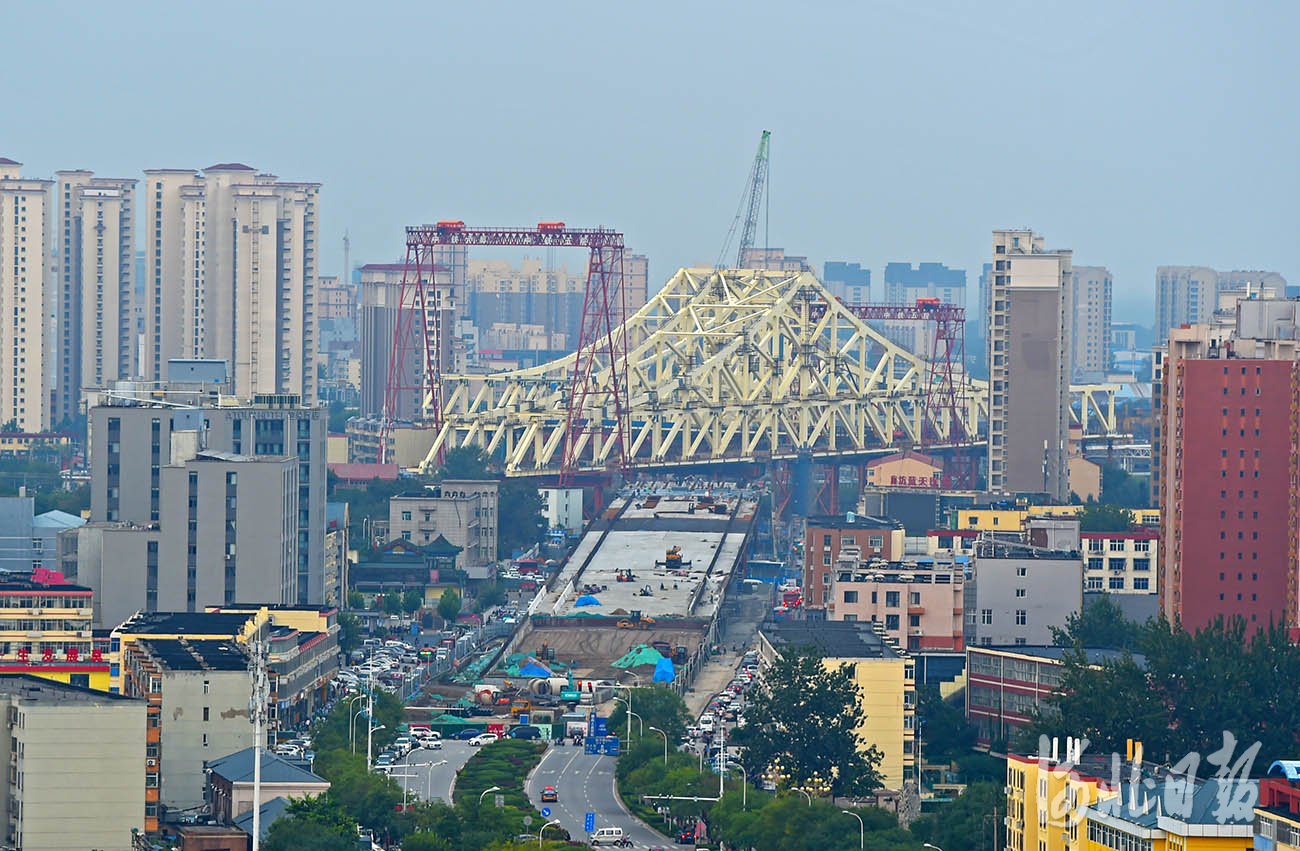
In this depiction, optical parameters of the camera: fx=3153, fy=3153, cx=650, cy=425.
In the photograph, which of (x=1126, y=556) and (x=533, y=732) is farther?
(x=1126, y=556)

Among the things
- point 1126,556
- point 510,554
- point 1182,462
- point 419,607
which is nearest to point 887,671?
point 1182,462

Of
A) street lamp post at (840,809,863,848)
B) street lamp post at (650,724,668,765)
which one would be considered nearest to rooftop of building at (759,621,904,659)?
street lamp post at (650,724,668,765)

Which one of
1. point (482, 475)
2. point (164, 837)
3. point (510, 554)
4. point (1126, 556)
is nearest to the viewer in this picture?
point (164, 837)

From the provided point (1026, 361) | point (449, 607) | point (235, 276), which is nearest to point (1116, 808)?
point (449, 607)

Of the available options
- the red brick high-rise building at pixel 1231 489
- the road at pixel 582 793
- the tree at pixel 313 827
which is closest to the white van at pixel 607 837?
the road at pixel 582 793

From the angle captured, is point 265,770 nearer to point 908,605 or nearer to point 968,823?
point 968,823

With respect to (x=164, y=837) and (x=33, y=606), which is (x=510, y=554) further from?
(x=164, y=837)
